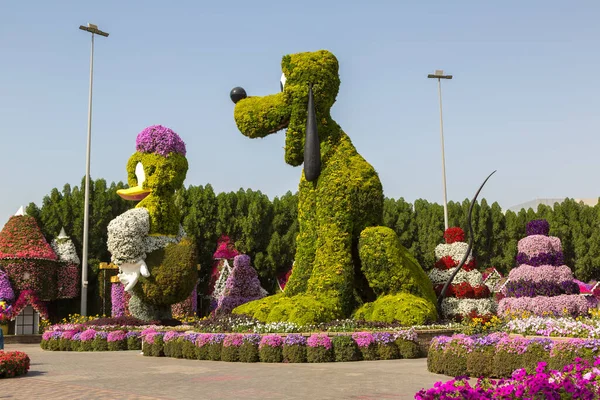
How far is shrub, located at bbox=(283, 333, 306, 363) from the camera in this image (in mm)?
12656

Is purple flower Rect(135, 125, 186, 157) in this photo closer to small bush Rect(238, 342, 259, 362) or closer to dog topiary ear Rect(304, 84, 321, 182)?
dog topiary ear Rect(304, 84, 321, 182)

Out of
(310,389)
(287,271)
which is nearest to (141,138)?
(287,271)

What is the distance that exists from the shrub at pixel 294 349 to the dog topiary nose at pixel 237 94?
22.2ft

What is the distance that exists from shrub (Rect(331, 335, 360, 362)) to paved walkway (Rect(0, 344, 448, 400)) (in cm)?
44

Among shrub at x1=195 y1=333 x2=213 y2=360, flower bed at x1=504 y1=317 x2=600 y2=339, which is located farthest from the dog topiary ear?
flower bed at x1=504 y1=317 x2=600 y2=339

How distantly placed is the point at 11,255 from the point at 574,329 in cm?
2246

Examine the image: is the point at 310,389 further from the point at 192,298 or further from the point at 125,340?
the point at 192,298

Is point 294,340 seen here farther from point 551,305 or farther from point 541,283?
point 541,283

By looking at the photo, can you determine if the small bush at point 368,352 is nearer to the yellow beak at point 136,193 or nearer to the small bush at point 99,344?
the small bush at point 99,344

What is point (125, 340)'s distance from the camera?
18.6 meters

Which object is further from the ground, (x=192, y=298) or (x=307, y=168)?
(x=307, y=168)

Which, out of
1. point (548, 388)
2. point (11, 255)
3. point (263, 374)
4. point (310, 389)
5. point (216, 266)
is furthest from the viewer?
point (216, 266)

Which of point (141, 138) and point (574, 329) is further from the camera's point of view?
point (141, 138)

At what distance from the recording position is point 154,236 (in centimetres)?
2106
